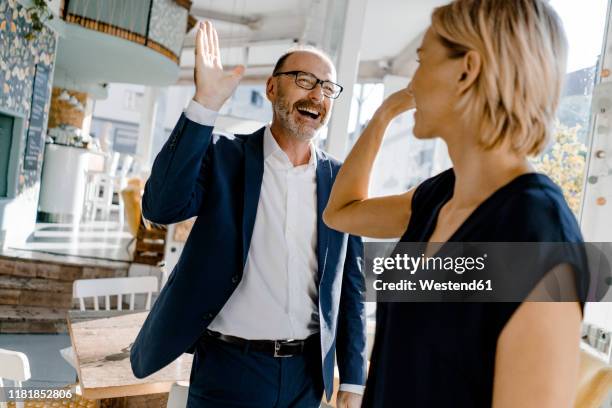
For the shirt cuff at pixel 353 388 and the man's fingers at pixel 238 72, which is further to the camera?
the shirt cuff at pixel 353 388

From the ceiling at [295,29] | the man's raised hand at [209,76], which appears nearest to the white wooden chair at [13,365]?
the man's raised hand at [209,76]

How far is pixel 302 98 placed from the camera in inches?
69.6

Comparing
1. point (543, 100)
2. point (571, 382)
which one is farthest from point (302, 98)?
point (571, 382)

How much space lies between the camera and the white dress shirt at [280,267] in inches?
60.9

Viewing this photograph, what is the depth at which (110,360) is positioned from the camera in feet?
6.22

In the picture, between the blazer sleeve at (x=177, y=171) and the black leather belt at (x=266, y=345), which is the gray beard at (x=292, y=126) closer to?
the blazer sleeve at (x=177, y=171)

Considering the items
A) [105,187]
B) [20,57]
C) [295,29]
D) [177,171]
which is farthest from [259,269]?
[105,187]

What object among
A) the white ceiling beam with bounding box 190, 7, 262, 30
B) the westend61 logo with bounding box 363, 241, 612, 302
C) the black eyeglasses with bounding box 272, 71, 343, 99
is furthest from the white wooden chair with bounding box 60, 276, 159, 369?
the white ceiling beam with bounding box 190, 7, 262, 30

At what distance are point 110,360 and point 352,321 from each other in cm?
92

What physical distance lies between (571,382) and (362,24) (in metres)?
3.43

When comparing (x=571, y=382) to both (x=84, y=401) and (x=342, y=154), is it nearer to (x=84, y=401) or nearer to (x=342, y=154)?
(x=84, y=401)

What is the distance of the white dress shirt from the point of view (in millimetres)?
1548

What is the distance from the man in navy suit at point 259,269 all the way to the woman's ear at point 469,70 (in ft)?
2.52

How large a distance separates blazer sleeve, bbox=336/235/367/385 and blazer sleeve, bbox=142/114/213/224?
634 mm
